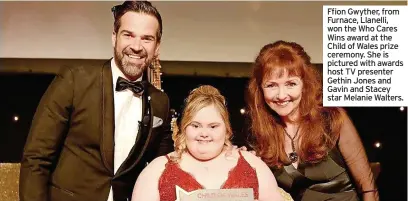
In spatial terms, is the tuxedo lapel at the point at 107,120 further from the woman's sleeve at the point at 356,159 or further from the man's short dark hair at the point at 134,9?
the woman's sleeve at the point at 356,159

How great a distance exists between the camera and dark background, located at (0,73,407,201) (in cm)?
216

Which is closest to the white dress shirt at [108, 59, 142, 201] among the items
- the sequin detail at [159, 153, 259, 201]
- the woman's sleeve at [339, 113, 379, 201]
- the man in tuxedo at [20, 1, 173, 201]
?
the man in tuxedo at [20, 1, 173, 201]

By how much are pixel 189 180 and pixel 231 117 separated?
1.48 feet

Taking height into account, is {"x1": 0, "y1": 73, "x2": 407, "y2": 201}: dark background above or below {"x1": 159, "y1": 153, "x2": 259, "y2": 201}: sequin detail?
above

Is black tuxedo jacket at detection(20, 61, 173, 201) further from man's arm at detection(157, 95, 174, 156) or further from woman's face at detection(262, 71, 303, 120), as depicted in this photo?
woman's face at detection(262, 71, 303, 120)

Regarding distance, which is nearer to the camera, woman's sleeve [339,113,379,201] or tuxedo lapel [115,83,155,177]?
tuxedo lapel [115,83,155,177]

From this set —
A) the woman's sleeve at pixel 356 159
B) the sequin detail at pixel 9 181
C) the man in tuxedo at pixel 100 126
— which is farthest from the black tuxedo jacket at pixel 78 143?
the woman's sleeve at pixel 356 159

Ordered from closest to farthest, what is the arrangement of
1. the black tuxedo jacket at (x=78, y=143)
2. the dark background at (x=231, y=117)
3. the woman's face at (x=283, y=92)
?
the black tuxedo jacket at (x=78, y=143) → the woman's face at (x=283, y=92) → the dark background at (x=231, y=117)

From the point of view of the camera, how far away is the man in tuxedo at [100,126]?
1.79 m

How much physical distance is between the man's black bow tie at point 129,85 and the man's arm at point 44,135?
16cm

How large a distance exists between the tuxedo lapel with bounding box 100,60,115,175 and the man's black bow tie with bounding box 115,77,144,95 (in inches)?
1.1

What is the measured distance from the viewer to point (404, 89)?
206 centimetres

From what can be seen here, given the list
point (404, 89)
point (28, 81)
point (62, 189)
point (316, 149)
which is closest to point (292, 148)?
point (316, 149)

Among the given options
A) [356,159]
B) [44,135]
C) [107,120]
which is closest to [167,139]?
[107,120]
